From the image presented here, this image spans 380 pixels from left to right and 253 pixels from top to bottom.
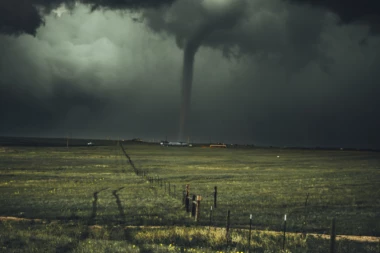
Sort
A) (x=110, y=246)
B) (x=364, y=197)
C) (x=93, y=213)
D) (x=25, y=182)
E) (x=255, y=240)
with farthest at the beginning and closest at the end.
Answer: (x=25, y=182) < (x=364, y=197) < (x=93, y=213) < (x=255, y=240) < (x=110, y=246)

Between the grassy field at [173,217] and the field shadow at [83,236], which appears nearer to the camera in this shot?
the field shadow at [83,236]

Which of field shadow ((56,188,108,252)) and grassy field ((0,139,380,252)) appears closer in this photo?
field shadow ((56,188,108,252))

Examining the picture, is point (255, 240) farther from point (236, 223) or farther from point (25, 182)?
point (25, 182)

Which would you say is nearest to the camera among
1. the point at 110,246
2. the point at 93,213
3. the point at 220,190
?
the point at 110,246

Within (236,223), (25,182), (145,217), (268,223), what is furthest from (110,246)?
(25,182)

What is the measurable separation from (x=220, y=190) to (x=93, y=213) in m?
17.5

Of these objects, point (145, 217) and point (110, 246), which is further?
point (145, 217)

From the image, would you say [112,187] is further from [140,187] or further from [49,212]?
[49,212]

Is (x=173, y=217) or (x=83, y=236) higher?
(x=83, y=236)

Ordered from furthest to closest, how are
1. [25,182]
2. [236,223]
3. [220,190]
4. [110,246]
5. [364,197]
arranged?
[25,182], [220,190], [364,197], [236,223], [110,246]

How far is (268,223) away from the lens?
22.0 meters

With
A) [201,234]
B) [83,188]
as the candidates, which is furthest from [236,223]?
[83,188]

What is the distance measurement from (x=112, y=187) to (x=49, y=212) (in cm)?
1515

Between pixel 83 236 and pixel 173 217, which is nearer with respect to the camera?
pixel 83 236
